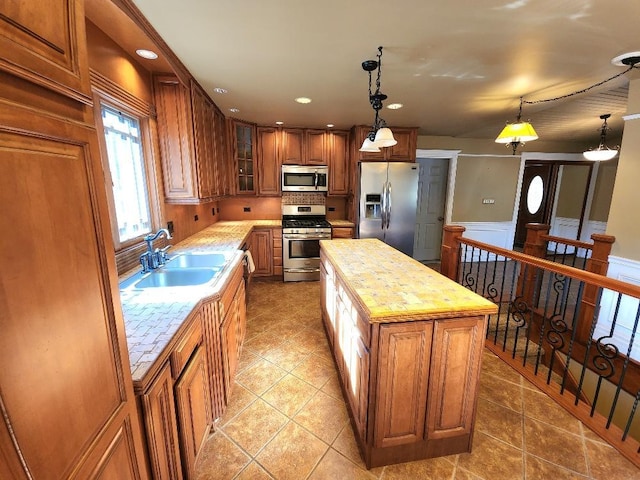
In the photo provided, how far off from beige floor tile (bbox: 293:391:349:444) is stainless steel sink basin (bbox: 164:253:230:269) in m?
1.28

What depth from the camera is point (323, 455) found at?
1552mm

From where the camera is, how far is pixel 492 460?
4.97 ft

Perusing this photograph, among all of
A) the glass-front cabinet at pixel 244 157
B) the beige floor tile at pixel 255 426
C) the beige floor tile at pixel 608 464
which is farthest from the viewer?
the glass-front cabinet at pixel 244 157

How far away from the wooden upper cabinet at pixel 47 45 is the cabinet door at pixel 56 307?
0.02m

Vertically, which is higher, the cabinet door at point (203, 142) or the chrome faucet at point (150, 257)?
the cabinet door at point (203, 142)

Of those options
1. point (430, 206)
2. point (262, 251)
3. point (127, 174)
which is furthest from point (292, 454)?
point (430, 206)

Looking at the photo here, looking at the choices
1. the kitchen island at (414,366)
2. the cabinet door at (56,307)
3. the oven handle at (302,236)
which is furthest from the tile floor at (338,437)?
the oven handle at (302,236)

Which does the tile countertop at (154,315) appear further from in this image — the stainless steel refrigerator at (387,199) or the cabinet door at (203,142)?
the stainless steel refrigerator at (387,199)

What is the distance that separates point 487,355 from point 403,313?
1848mm

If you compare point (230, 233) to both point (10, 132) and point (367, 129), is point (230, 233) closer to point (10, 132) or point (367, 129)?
point (367, 129)

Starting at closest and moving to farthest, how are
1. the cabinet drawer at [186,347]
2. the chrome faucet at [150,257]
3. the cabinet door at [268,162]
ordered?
the cabinet drawer at [186,347]
the chrome faucet at [150,257]
the cabinet door at [268,162]

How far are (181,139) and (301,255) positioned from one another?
7.83ft

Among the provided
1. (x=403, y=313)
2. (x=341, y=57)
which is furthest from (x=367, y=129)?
(x=403, y=313)

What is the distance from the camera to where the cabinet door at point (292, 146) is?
4.29 meters
